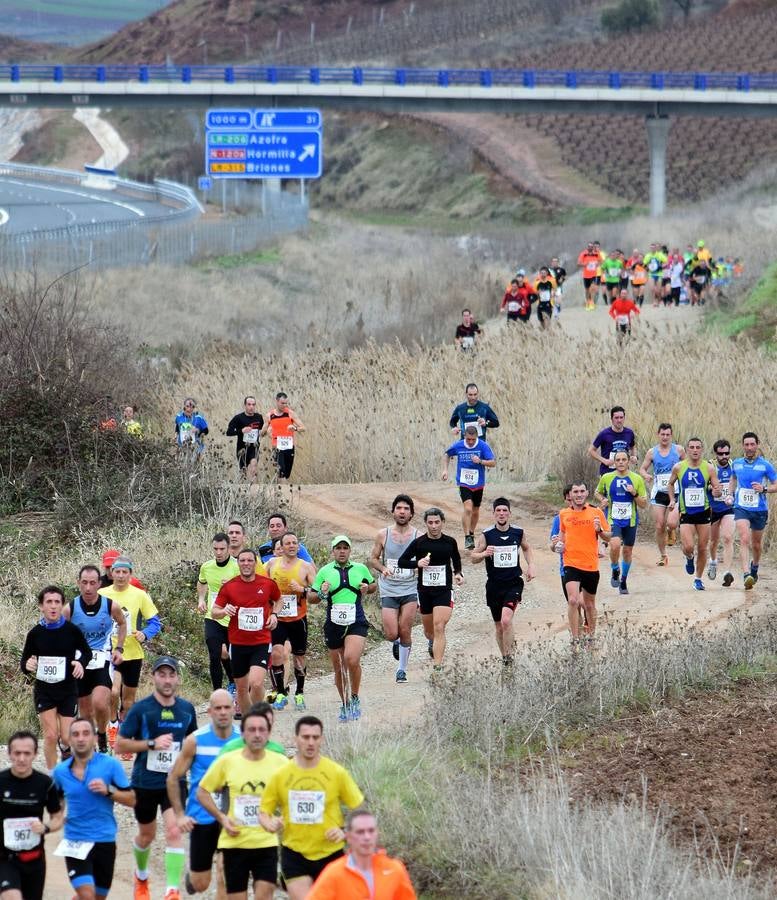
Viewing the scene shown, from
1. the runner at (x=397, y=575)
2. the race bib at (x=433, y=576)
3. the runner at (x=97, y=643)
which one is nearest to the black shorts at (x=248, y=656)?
the runner at (x=97, y=643)

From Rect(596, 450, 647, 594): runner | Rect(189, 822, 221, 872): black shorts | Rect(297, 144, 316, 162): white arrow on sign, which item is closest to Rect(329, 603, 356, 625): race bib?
Rect(596, 450, 647, 594): runner

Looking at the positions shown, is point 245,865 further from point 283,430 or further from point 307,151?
point 307,151

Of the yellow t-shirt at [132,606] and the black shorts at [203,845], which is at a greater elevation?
the yellow t-shirt at [132,606]

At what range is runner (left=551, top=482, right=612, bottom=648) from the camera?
15.5 meters

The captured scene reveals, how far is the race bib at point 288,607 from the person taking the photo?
1398cm

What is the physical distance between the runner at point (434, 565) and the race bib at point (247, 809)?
18.4 ft

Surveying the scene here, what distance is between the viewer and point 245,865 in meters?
9.06

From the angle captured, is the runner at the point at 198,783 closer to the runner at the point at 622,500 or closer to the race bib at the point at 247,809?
the race bib at the point at 247,809

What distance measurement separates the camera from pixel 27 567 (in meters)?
18.4

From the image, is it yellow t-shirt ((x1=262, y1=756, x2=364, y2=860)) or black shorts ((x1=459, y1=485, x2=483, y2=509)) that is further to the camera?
black shorts ((x1=459, y1=485, x2=483, y2=509))

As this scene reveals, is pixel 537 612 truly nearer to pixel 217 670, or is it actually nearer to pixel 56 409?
pixel 217 670

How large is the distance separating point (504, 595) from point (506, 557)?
0.35 meters

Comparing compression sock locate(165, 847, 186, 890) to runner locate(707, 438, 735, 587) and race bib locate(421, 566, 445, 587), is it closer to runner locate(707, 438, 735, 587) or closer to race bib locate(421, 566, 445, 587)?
race bib locate(421, 566, 445, 587)

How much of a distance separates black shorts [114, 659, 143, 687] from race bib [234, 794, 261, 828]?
476 centimetres
